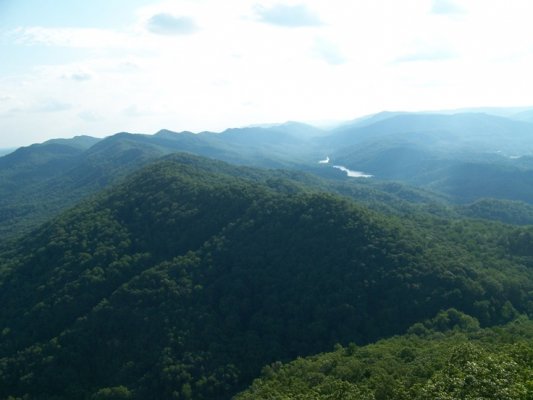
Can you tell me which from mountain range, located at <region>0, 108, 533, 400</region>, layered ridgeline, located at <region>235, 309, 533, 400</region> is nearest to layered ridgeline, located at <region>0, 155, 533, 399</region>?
mountain range, located at <region>0, 108, 533, 400</region>

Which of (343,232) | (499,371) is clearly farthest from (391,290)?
(499,371)

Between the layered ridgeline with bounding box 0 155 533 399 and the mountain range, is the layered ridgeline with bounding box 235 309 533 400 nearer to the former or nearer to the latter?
the mountain range

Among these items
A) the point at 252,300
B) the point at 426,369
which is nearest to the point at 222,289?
the point at 252,300

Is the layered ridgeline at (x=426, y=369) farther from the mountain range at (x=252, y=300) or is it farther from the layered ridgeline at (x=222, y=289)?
the layered ridgeline at (x=222, y=289)

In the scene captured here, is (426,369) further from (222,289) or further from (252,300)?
(222,289)

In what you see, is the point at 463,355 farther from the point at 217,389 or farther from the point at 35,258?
the point at 35,258

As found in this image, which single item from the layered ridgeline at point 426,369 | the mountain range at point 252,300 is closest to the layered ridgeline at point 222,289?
the mountain range at point 252,300
